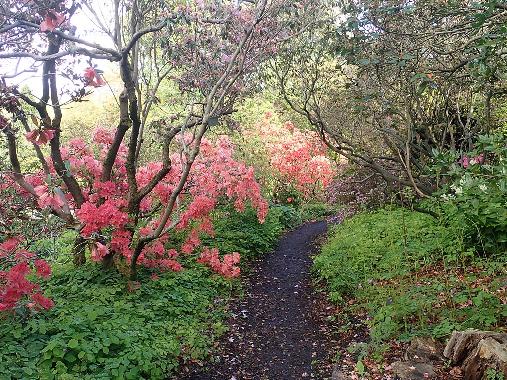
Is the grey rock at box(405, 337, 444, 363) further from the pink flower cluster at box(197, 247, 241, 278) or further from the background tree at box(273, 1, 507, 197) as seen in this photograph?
the pink flower cluster at box(197, 247, 241, 278)

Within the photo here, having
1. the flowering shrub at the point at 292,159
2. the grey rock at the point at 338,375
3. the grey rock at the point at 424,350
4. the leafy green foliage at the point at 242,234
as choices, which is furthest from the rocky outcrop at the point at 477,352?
the flowering shrub at the point at 292,159

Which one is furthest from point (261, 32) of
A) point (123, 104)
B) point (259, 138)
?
point (259, 138)

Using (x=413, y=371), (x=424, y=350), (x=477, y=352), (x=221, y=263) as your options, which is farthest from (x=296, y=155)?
(x=477, y=352)

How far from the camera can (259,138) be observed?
1688 cm

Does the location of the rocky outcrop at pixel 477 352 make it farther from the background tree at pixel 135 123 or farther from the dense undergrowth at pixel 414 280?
the background tree at pixel 135 123

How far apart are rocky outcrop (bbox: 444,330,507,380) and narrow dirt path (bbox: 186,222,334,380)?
5.27ft

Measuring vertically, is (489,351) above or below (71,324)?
below

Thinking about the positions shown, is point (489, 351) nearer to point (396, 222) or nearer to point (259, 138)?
point (396, 222)

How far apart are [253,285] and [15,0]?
6.15 m

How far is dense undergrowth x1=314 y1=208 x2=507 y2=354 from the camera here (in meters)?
4.89

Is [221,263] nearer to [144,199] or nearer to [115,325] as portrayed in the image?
[144,199]

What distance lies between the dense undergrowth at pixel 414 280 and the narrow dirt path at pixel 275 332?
1.89 ft

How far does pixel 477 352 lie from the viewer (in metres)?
3.90

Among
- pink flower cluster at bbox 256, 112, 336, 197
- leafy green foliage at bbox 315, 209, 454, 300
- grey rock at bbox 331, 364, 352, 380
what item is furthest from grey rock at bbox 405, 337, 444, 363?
pink flower cluster at bbox 256, 112, 336, 197
